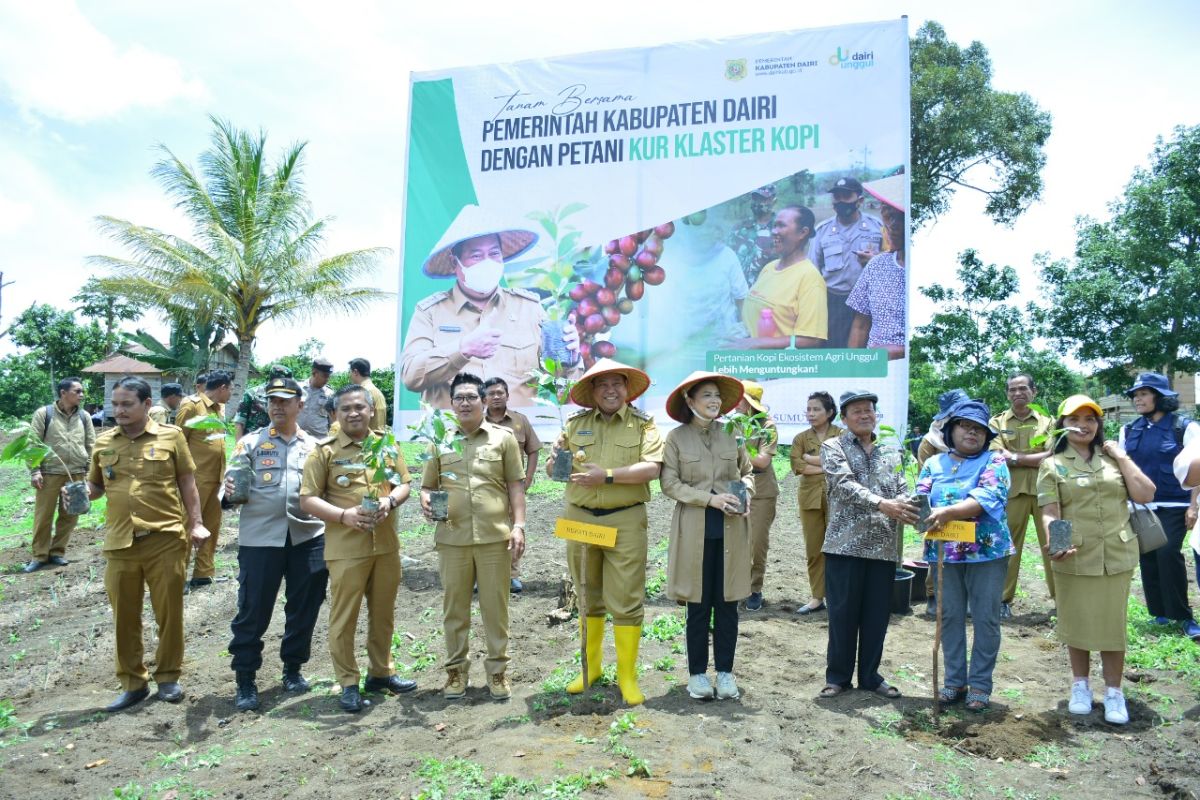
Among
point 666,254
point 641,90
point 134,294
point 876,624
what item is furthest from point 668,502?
point 134,294

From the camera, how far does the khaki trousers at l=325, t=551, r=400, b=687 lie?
14.9 feet

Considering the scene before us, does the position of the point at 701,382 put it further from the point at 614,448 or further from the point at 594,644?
the point at 594,644

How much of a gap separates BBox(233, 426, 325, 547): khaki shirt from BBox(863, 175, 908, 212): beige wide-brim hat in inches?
298

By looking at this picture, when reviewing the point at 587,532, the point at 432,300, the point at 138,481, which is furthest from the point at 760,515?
the point at 432,300

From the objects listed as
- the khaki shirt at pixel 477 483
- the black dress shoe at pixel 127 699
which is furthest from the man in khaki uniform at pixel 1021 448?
the black dress shoe at pixel 127 699

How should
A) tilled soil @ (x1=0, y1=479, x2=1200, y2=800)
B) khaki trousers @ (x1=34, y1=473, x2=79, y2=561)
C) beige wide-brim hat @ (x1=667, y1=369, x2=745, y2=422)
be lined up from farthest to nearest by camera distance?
khaki trousers @ (x1=34, y1=473, x2=79, y2=561)
beige wide-brim hat @ (x1=667, y1=369, x2=745, y2=422)
tilled soil @ (x1=0, y1=479, x2=1200, y2=800)

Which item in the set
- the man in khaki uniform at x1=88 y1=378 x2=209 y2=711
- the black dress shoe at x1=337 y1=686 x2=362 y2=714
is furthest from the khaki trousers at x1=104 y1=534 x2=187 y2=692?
the black dress shoe at x1=337 y1=686 x2=362 y2=714

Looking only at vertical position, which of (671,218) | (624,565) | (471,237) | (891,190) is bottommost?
(624,565)

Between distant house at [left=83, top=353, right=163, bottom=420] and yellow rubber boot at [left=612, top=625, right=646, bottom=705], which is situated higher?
distant house at [left=83, top=353, right=163, bottom=420]

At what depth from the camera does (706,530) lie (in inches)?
175

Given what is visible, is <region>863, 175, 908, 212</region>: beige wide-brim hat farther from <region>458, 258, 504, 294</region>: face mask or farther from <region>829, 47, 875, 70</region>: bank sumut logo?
<region>458, 258, 504, 294</region>: face mask

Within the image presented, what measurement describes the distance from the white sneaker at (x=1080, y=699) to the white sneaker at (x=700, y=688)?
1.91 meters

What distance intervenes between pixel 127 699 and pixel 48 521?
448 centimetres

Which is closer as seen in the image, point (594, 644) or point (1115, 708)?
point (1115, 708)
